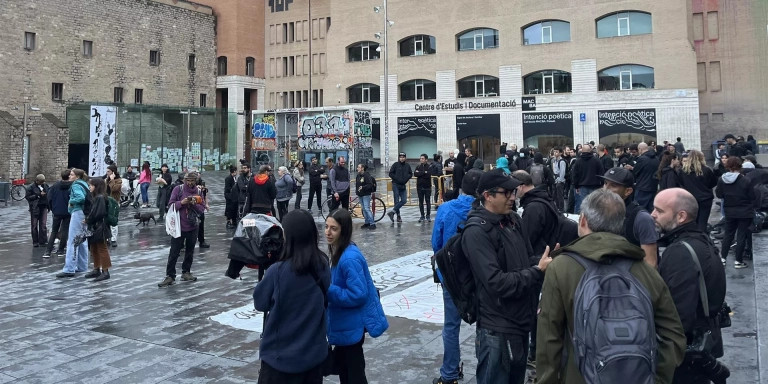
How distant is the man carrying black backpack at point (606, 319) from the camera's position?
2.40 meters

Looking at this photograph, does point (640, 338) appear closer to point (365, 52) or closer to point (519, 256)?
point (519, 256)

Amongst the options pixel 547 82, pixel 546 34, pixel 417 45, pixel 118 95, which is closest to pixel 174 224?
pixel 547 82

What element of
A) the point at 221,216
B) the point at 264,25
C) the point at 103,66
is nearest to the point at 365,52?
the point at 264,25

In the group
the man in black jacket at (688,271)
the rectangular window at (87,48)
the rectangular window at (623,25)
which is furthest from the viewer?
the rectangular window at (87,48)

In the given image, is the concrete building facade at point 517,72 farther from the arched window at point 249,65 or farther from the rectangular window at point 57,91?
the rectangular window at point 57,91

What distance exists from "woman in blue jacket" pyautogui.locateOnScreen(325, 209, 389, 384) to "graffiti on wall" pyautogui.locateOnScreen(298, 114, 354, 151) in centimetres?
3438

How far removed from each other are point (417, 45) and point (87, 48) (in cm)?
2499

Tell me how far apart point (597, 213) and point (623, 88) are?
129 ft

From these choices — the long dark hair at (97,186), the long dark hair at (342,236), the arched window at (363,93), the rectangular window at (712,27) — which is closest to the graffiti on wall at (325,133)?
the arched window at (363,93)

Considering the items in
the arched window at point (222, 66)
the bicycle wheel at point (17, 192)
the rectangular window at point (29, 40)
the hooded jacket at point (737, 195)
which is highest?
the arched window at point (222, 66)

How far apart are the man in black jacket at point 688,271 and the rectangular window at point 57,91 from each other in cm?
4479

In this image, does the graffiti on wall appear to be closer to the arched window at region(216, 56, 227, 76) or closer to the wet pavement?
the arched window at region(216, 56, 227, 76)

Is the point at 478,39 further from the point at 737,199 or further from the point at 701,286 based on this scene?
the point at 701,286

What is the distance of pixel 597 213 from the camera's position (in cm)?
281
